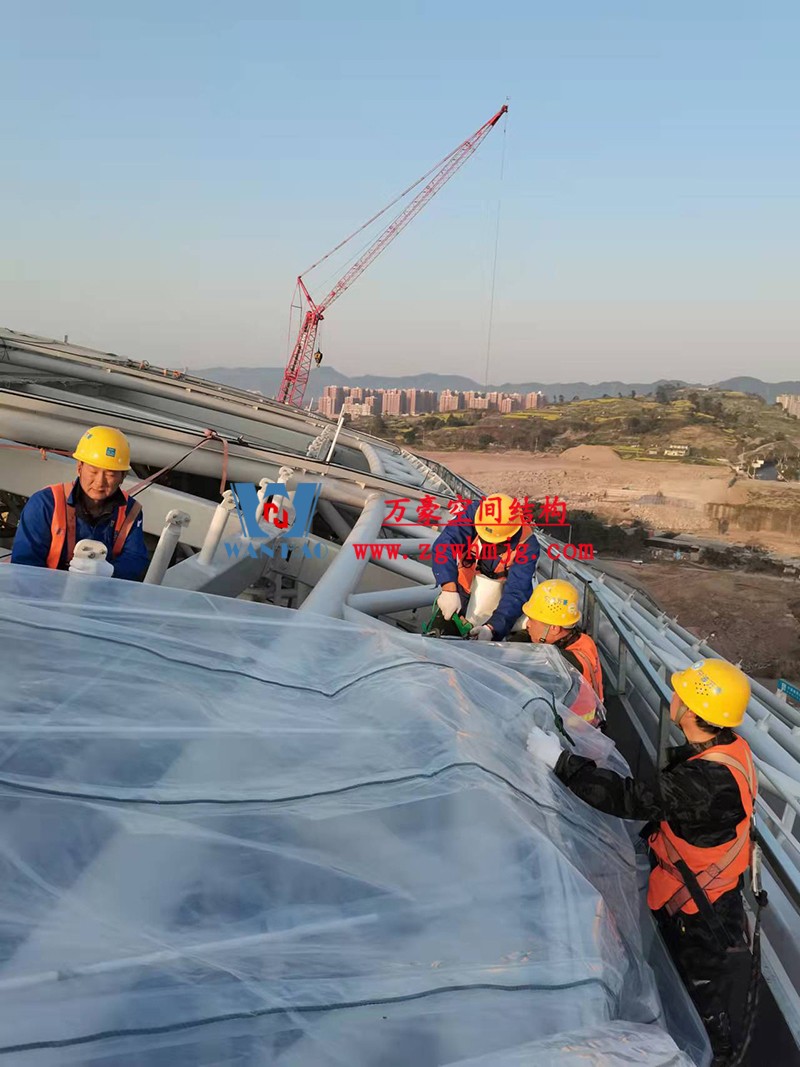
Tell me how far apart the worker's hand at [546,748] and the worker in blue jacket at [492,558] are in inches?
112

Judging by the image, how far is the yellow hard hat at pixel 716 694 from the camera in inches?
139

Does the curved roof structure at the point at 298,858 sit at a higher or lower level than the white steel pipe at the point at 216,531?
lower

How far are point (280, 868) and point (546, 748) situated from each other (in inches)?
52.2

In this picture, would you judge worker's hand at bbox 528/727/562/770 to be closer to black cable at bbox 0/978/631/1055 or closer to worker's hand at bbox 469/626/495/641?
black cable at bbox 0/978/631/1055

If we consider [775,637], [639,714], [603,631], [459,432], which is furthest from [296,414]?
[459,432]

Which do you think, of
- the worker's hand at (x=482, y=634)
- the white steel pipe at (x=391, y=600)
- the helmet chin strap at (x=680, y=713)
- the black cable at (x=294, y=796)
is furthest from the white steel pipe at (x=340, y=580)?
the black cable at (x=294, y=796)

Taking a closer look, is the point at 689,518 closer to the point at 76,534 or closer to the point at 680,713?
the point at 680,713

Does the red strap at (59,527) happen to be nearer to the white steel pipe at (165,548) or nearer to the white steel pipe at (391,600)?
the white steel pipe at (165,548)

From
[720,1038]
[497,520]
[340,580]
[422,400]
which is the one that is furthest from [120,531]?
[422,400]

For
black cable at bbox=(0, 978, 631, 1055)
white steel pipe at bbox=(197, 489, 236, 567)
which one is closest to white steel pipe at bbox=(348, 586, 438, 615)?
white steel pipe at bbox=(197, 489, 236, 567)

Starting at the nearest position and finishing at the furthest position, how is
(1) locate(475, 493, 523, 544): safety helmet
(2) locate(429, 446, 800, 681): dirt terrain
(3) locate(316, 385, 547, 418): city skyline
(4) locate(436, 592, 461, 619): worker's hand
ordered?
(4) locate(436, 592, 461, 619): worker's hand < (1) locate(475, 493, 523, 544): safety helmet < (2) locate(429, 446, 800, 681): dirt terrain < (3) locate(316, 385, 547, 418): city skyline

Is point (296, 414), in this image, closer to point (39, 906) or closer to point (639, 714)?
point (639, 714)

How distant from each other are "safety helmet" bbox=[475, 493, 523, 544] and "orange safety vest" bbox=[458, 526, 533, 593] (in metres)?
0.10

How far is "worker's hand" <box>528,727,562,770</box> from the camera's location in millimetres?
3070
